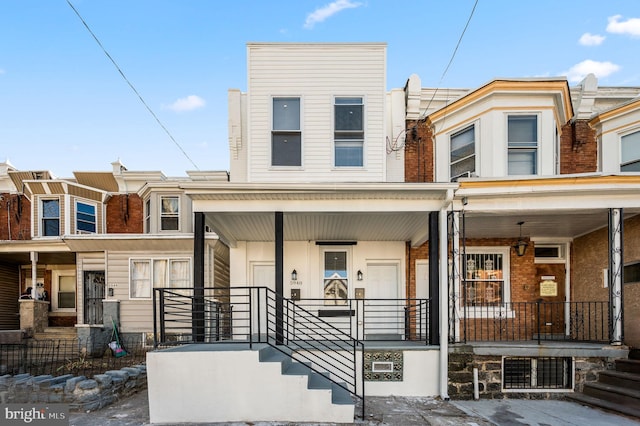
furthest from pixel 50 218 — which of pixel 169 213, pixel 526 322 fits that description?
pixel 526 322

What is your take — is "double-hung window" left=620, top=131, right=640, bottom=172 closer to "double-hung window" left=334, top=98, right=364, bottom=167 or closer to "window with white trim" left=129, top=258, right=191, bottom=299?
"double-hung window" left=334, top=98, right=364, bottom=167

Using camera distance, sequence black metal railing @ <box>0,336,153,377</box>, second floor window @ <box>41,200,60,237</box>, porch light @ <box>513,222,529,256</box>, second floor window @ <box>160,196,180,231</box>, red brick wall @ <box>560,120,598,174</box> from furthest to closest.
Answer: second floor window @ <box>41,200,60,237</box> → second floor window @ <box>160,196,180,231</box> → red brick wall @ <box>560,120,598,174</box> → black metal railing @ <box>0,336,153,377</box> → porch light @ <box>513,222,529,256</box>

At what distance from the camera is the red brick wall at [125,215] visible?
14.3 metres

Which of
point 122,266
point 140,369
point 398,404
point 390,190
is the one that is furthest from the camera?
point 122,266

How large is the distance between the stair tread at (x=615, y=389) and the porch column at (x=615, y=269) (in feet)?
2.69

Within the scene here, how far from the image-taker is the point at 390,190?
6.43 metres

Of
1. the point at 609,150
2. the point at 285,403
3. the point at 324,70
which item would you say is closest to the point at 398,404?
the point at 285,403

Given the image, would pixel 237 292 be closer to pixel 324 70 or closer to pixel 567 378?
pixel 324 70

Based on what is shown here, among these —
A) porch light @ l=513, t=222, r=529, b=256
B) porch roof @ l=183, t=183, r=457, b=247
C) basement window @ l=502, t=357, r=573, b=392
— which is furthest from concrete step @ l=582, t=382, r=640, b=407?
porch roof @ l=183, t=183, r=457, b=247

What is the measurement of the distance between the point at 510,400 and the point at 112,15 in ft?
40.8

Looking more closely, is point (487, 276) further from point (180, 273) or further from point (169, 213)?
point (169, 213)

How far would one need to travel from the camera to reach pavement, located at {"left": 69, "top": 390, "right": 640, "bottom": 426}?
5285 mm

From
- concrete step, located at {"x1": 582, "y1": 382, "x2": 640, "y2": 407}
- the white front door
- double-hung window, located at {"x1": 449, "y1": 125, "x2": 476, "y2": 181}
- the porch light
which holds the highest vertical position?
double-hung window, located at {"x1": 449, "y1": 125, "x2": 476, "y2": 181}

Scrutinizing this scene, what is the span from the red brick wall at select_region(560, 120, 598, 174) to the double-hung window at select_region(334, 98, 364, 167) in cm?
573
